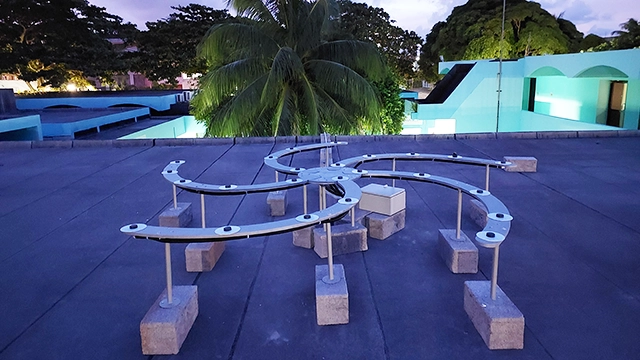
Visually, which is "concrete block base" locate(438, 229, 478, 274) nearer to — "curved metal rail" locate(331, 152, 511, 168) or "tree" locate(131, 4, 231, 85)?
"curved metal rail" locate(331, 152, 511, 168)

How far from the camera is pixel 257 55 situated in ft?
40.8

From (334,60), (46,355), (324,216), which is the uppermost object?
(334,60)

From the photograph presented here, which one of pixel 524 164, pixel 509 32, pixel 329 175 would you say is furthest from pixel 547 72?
pixel 329 175

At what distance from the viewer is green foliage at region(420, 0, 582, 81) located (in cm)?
2922

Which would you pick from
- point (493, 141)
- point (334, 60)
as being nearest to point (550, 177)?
point (493, 141)

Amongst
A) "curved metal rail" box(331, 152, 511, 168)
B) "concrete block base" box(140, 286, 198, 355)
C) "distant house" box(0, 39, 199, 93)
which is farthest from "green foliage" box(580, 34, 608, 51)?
"concrete block base" box(140, 286, 198, 355)

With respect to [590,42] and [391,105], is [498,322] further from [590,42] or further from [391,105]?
[590,42]

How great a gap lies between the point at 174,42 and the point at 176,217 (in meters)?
30.8

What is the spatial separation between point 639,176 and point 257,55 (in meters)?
9.07

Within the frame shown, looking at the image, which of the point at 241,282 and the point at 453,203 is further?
the point at 453,203

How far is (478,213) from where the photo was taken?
16.2 ft

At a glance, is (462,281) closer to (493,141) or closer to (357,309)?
(357,309)

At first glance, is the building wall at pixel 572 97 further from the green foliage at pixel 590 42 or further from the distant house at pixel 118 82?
the distant house at pixel 118 82

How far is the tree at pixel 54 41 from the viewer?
2705cm
